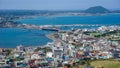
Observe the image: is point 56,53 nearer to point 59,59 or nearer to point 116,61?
point 59,59

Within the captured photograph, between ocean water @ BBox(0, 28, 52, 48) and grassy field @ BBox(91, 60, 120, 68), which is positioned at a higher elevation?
grassy field @ BBox(91, 60, 120, 68)

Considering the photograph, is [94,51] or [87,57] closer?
[87,57]

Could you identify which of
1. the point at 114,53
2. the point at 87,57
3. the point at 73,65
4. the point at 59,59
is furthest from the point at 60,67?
the point at 114,53

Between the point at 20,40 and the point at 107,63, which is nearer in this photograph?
the point at 107,63

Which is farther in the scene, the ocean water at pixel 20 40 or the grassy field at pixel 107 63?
the ocean water at pixel 20 40

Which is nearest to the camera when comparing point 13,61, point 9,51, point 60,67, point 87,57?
point 60,67

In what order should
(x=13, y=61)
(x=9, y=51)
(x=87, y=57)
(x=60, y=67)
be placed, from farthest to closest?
(x=9, y=51)
(x=87, y=57)
(x=13, y=61)
(x=60, y=67)

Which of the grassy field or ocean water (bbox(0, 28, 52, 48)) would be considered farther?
ocean water (bbox(0, 28, 52, 48))

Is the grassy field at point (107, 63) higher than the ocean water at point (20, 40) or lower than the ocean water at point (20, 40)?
higher

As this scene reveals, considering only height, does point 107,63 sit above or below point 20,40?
above
